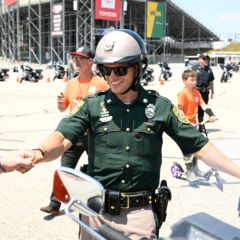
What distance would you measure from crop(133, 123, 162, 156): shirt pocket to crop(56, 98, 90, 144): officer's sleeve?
286 millimetres

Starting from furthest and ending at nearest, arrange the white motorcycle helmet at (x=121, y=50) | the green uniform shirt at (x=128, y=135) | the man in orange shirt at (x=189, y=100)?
1. the man in orange shirt at (x=189, y=100)
2. the green uniform shirt at (x=128, y=135)
3. the white motorcycle helmet at (x=121, y=50)

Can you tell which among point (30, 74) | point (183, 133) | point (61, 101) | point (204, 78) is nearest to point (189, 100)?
point (61, 101)

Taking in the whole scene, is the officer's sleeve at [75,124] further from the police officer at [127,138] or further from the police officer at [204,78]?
the police officer at [204,78]

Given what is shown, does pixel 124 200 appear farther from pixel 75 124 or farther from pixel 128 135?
pixel 75 124

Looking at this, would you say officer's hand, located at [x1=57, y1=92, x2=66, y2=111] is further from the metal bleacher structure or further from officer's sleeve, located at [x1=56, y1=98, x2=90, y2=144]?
the metal bleacher structure

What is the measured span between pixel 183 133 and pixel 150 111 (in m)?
0.22

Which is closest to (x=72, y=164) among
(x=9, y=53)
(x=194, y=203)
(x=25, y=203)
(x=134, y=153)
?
(x=25, y=203)

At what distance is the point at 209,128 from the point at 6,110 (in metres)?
6.28

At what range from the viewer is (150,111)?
96.9 inches

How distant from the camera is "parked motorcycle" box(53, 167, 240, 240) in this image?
5.27 ft

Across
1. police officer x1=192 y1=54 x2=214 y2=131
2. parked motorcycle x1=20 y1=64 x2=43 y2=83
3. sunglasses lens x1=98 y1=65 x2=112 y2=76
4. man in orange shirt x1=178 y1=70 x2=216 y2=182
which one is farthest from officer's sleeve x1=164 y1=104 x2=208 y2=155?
parked motorcycle x1=20 y1=64 x2=43 y2=83

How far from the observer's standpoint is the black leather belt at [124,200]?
7.75ft

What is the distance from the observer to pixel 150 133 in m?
2.45

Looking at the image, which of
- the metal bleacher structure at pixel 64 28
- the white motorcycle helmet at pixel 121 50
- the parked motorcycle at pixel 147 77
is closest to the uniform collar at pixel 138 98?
the white motorcycle helmet at pixel 121 50
